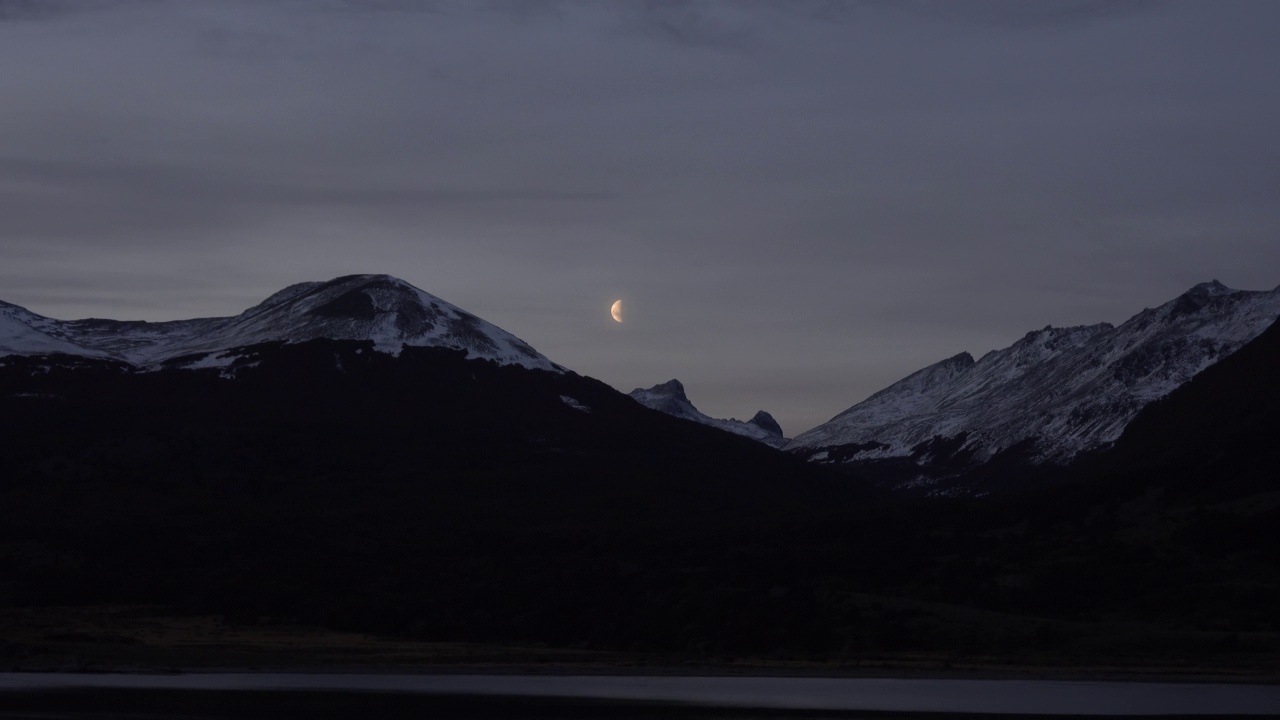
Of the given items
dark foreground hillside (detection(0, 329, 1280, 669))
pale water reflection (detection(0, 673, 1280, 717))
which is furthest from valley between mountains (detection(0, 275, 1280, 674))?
pale water reflection (detection(0, 673, 1280, 717))

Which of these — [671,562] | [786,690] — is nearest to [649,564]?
[671,562]

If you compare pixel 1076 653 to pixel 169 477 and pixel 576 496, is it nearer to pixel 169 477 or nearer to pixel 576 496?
pixel 576 496

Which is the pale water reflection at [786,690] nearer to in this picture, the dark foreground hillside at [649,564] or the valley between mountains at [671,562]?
the valley between mountains at [671,562]

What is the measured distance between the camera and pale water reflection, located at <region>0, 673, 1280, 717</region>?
64500 millimetres

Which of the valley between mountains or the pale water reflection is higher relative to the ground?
the valley between mountains

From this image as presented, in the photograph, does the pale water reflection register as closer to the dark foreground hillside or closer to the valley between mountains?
the valley between mountains

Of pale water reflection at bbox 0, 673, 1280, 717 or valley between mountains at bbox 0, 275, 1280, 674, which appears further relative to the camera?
valley between mountains at bbox 0, 275, 1280, 674

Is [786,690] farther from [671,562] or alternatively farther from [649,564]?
[649,564]

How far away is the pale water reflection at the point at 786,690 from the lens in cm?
6450

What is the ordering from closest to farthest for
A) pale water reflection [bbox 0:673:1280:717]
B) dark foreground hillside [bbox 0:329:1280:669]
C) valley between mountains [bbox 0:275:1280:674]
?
pale water reflection [bbox 0:673:1280:717] < valley between mountains [bbox 0:275:1280:674] < dark foreground hillside [bbox 0:329:1280:669]

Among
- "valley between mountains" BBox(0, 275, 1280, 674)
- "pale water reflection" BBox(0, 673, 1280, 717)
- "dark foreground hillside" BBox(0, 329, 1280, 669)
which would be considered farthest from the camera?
"dark foreground hillside" BBox(0, 329, 1280, 669)

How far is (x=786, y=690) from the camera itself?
242 feet

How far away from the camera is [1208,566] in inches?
4267

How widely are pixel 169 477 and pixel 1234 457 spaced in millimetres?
118619
